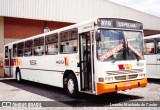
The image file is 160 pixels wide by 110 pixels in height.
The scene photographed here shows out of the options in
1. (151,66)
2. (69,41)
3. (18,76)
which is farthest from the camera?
(18,76)

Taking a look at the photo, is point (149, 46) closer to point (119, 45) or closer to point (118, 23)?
point (118, 23)

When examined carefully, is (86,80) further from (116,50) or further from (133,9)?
(133,9)

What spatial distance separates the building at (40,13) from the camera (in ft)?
68.3

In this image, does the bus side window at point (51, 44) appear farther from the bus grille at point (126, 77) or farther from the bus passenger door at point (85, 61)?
the bus grille at point (126, 77)

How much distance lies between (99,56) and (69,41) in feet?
7.08

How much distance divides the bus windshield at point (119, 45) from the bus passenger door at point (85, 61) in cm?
70

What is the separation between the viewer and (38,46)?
13.3 meters

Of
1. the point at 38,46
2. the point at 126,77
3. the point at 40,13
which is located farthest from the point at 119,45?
the point at 40,13

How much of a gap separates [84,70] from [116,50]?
4.70 feet

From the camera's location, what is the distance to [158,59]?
1386 centimetres

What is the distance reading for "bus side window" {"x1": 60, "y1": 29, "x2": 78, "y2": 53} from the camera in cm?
982

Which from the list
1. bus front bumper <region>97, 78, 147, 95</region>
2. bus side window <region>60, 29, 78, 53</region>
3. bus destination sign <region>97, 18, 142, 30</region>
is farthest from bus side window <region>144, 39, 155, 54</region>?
bus side window <region>60, 29, 78, 53</region>

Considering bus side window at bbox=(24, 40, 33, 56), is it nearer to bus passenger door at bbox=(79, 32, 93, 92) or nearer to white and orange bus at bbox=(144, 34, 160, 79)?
bus passenger door at bbox=(79, 32, 93, 92)

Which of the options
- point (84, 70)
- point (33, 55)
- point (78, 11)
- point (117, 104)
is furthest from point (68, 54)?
point (78, 11)
